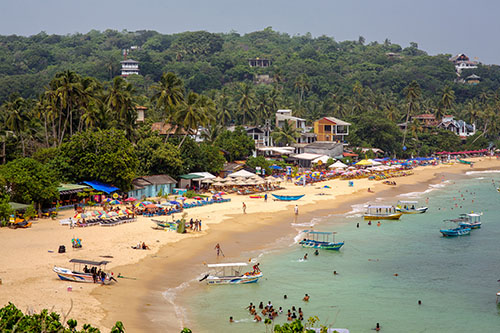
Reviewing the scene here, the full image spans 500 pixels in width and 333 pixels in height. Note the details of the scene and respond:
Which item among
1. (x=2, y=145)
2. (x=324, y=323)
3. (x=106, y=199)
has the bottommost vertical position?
(x=324, y=323)

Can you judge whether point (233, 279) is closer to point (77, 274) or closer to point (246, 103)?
point (77, 274)

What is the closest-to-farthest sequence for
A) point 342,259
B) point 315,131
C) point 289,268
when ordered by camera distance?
1. point 289,268
2. point 342,259
3. point 315,131

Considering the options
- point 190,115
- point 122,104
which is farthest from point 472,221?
point 122,104

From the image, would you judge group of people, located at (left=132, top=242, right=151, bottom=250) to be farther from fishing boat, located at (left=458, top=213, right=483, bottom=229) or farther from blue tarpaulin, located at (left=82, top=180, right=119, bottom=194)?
fishing boat, located at (left=458, top=213, right=483, bottom=229)

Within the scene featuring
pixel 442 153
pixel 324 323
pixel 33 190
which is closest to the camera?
pixel 324 323

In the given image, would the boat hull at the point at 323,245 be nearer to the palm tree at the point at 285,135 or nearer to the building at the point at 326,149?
the building at the point at 326,149

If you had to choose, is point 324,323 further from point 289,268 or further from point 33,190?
point 33,190

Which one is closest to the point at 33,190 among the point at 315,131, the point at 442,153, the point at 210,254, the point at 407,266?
the point at 210,254
